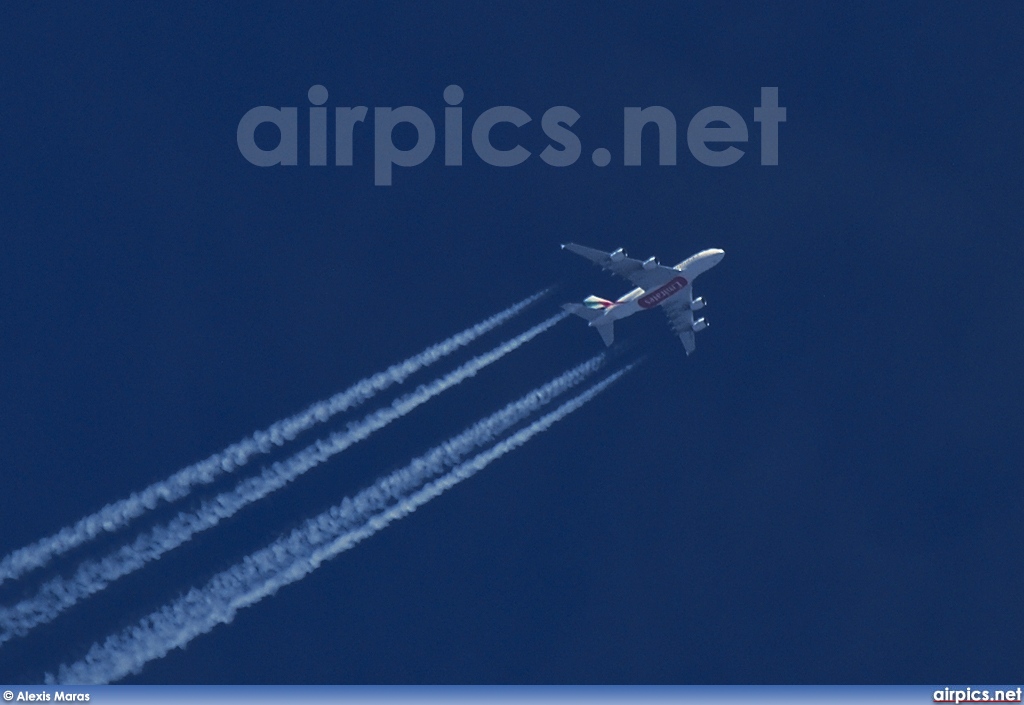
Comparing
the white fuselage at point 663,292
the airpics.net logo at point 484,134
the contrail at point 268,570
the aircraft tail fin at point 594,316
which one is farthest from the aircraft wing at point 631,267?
the airpics.net logo at point 484,134

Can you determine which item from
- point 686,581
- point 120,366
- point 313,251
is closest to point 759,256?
point 686,581

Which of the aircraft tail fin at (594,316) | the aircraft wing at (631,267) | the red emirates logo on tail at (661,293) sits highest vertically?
the aircraft wing at (631,267)

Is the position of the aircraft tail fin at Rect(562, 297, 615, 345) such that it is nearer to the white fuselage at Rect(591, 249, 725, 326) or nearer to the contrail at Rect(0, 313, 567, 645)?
the white fuselage at Rect(591, 249, 725, 326)

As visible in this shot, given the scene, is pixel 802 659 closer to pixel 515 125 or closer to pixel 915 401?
pixel 915 401

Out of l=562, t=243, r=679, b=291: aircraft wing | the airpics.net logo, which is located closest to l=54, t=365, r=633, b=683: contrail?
l=562, t=243, r=679, b=291: aircraft wing

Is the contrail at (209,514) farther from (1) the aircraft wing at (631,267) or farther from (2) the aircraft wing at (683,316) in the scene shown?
(2) the aircraft wing at (683,316)

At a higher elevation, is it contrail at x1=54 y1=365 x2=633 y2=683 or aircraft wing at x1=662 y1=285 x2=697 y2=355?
aircraft wing at x1=662 y1=285 x2=697 y2=355
